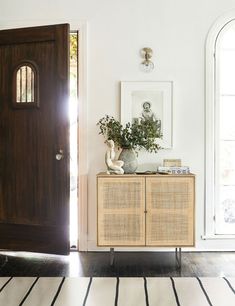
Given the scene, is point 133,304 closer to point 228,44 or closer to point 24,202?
point 24,202

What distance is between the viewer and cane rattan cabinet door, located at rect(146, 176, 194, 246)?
3.40 m

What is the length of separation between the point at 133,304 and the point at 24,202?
1.62m

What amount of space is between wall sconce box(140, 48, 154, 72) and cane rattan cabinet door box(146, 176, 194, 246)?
1.18 m

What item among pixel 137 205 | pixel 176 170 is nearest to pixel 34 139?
pixel 137 205

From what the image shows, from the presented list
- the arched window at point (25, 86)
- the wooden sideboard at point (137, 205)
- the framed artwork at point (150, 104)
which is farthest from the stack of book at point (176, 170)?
the arched window at point (25, 86)

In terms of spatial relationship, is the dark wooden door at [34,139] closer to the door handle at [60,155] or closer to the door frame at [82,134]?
the door handle at [60,155]

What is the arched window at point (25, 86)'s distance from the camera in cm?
354

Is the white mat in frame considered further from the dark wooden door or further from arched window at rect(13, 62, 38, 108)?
arched window at rect(13, 62, 38, 108)

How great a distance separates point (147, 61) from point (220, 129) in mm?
1019

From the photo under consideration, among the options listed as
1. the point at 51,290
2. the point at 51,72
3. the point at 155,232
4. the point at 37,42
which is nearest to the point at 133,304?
the point at 51,290

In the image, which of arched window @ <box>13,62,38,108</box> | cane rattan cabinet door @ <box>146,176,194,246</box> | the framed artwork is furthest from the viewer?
the framed artwork

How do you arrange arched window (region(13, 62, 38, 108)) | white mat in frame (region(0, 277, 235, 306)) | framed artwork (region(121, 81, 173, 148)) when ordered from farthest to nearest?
framed artwork (region(121, 81, 173, 148))
arched window (region(13, 62, 38, 108))
white mat in frame (region(0, 277, 235, 306))

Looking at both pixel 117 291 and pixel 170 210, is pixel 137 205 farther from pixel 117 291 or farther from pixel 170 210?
pixel 117 291

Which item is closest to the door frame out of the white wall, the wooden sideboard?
the white wall
